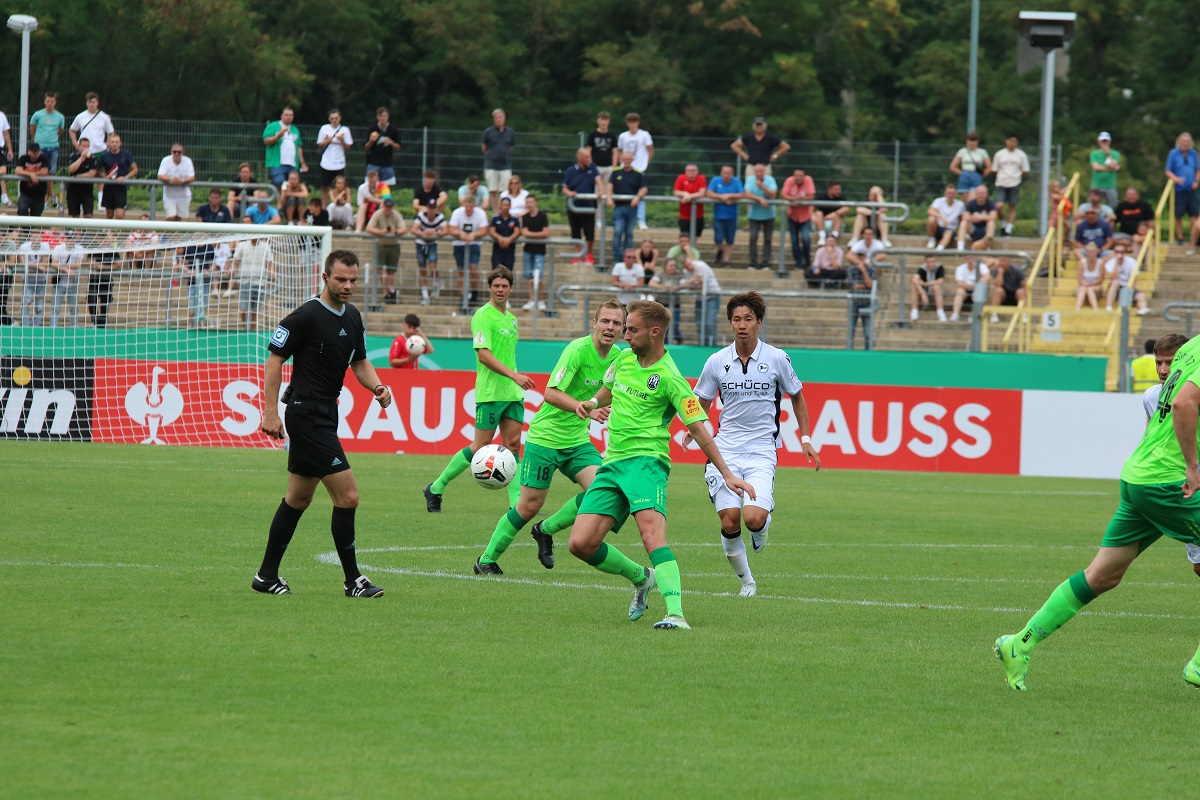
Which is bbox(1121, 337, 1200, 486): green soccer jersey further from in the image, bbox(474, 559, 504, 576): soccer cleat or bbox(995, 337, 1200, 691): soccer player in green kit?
bbox(474, 559, 504, 576): soccer cleat

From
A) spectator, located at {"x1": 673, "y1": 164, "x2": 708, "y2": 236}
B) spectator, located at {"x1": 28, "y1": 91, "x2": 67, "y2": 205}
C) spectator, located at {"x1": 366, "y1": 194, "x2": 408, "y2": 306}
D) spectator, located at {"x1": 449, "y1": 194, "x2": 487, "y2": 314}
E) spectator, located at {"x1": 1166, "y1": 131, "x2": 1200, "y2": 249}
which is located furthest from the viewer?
spectator, located at {"x1": 1166, "y1": 131, "x2": 1200, "y2": 249}

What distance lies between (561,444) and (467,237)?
15.4m

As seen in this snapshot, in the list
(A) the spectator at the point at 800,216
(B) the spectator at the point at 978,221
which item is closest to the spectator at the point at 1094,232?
(B) the spectator at the point at 978,221

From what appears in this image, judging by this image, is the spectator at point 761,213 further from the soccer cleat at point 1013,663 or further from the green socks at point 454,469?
the soccer cleat at point 1013,663

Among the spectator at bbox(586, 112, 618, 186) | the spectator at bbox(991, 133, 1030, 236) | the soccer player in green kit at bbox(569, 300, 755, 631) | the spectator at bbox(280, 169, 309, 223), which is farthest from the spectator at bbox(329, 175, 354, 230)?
the soccer player in green kit at bbox(569, 300, 755, 631)

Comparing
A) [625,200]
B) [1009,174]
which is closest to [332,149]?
[625,200]

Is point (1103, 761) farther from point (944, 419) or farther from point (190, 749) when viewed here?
point (944, 419)

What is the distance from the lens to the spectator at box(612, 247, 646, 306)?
25.2m

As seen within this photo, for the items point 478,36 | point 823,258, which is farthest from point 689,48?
point 823,258

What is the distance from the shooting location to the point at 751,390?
417 inches

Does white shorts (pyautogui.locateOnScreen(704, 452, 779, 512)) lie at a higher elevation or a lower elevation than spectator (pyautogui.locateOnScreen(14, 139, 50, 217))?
lower

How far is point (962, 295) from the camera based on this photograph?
26078 millimetres

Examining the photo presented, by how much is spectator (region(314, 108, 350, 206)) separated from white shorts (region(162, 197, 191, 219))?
2.64 metres

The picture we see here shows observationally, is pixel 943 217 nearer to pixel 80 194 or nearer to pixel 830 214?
pixel 830 214
